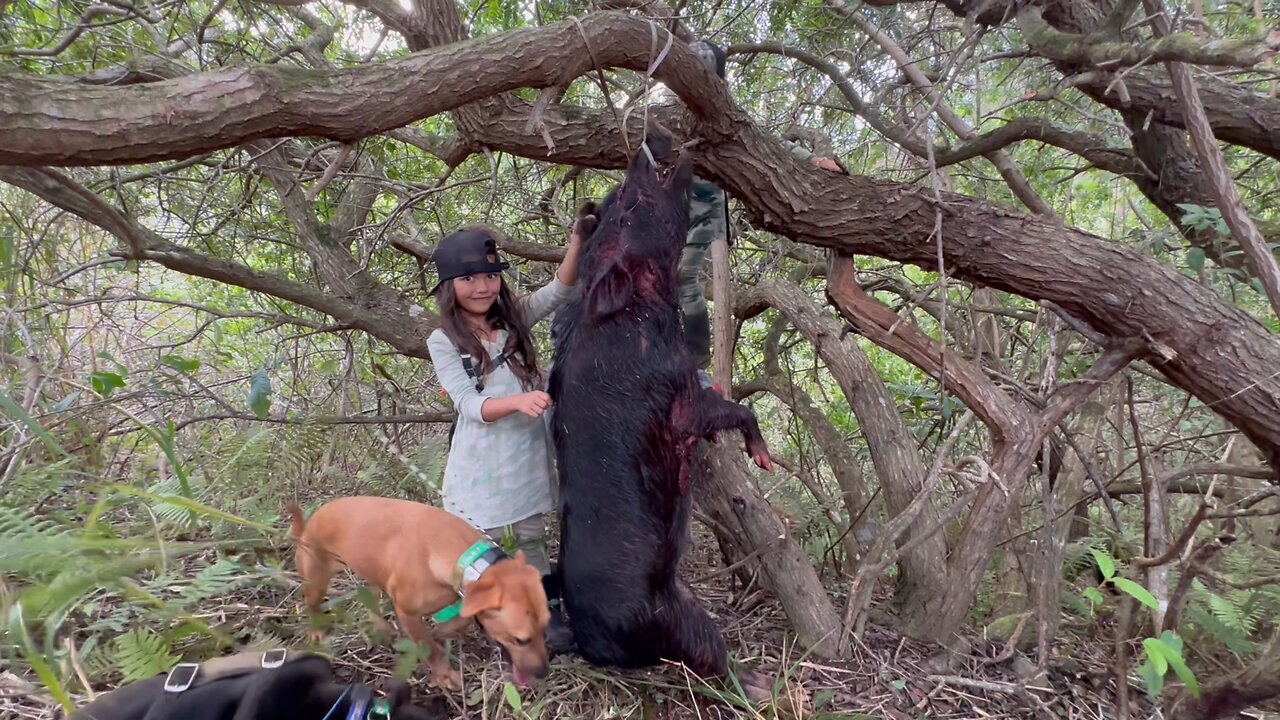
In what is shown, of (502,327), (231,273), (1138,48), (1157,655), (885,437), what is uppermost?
(1138,48)

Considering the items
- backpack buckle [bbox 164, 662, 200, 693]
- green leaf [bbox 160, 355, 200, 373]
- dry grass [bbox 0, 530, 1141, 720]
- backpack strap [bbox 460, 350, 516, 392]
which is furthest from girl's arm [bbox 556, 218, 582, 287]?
backpack buckle [bbox 164, 662, 200, 693]

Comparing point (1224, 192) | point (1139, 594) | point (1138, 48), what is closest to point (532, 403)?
point (1139, 594)

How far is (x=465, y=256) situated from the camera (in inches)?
92.5

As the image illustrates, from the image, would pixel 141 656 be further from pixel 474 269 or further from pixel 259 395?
pixel 474 269

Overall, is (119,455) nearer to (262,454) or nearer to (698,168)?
(262,454)

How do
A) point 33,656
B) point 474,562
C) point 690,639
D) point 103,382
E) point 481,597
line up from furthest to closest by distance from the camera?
point 103,382 → point 690,639 → point 474,562 → point 481,597 → point 33,656

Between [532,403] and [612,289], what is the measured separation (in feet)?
1.73

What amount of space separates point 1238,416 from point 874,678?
1.71 metres

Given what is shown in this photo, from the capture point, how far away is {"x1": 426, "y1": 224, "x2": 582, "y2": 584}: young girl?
239 cm

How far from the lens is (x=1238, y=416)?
2477 mm

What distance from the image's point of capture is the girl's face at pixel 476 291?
241 centimetres

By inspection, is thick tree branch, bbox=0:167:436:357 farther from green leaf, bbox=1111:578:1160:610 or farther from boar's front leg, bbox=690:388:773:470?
green leaf, bbox=1111:578:1160:610

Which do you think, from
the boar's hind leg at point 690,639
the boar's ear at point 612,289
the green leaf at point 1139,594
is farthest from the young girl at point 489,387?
the green leaf at point 1139,594

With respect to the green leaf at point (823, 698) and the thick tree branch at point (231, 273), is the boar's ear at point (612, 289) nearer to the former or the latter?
the thick tree branch at point (231, 273)
